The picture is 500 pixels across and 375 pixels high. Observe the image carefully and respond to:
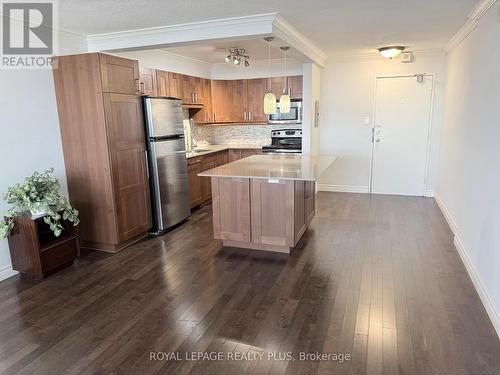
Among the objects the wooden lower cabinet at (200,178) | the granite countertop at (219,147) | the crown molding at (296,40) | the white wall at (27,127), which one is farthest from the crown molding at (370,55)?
the white wall at (27,127)

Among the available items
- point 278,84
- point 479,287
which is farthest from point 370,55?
point 479,287

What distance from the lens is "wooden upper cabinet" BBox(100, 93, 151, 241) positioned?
12.0 feet

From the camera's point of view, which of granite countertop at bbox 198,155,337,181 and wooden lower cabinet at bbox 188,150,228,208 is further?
wooden lower cabinet at bbox 188,150,228,208

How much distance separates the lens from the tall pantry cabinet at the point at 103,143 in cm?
354

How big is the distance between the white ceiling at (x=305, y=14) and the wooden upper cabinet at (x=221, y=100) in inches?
97.9

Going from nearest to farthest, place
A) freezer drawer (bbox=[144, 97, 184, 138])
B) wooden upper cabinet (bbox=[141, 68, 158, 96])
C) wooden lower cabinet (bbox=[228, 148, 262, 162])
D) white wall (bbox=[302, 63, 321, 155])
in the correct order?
freezer drawer (bbox=[144, 97, 184, 138]) → wooden upper cabinet (bbox=[141, 68, 158, 96]) → white wall (bbox=[302, 63, 321, 155]) → wooden lower cabinet (bbox=[228, 148, 262, 162])

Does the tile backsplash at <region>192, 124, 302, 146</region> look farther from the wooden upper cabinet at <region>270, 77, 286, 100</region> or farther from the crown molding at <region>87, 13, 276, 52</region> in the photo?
the crown molding at <region>87, 13, 276, 52</region>

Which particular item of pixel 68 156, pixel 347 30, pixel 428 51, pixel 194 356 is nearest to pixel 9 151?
pixel 68 156

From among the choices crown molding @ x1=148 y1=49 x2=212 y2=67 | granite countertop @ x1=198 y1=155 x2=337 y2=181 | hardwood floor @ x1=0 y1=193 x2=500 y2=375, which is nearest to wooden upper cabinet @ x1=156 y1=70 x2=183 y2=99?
crown molding @ x1=148 y1=49 x2=212 y2=67

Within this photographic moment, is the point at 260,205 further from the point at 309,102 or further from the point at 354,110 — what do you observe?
the point at 354,110

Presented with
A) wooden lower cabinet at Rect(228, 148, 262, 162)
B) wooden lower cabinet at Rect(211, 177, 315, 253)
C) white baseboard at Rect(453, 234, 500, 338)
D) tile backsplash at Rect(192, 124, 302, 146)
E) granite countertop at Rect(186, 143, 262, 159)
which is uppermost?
tile backsplash at Rect(192, 124, 302, 146)

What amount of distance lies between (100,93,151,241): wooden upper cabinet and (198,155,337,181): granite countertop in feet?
2.83

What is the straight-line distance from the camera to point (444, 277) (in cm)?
311

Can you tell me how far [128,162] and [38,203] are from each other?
3.33ft
